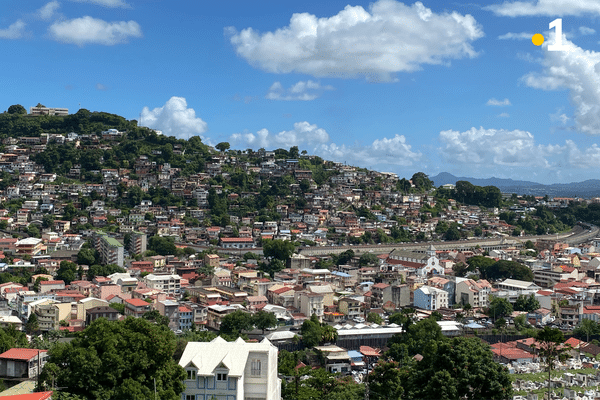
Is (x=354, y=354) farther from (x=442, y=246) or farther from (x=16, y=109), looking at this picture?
(x=16, y=109)

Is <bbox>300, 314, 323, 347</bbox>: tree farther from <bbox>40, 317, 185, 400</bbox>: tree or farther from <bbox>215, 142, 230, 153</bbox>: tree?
<bbox>215, 142, 230, 153</bbox>: tree

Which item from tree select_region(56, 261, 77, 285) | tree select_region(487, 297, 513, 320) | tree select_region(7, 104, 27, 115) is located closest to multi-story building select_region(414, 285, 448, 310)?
tree select_region(487, 297, 513, 320)

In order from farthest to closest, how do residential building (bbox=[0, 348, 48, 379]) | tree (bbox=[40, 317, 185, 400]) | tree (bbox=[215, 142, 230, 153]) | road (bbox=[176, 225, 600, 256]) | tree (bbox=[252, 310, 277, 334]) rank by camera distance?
tree (bbox=[215, 142, 230, 153]) → road (bbox=[176, 225, 600, 256]) → tree (bbox=[252, 310, 277, 334]) → residential building (bbox=[0, 348, 48, 379]) → tree (bbox=[40, 317, 185, 400])

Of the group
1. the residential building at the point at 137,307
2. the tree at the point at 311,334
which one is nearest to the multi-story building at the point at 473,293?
the tree at the point at 311,334

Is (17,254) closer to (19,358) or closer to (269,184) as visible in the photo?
(19,358)

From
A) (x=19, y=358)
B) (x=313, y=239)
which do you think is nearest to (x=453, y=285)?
(x=313, y=239)
